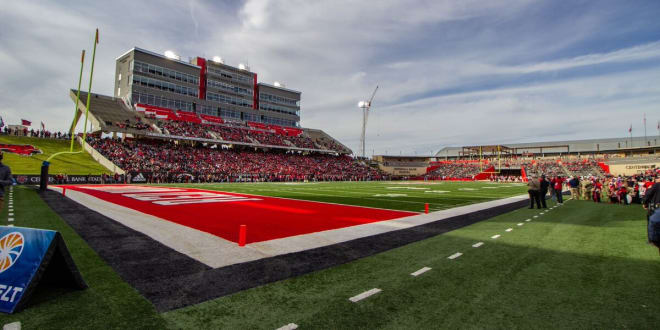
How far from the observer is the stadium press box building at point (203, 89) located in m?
53.5

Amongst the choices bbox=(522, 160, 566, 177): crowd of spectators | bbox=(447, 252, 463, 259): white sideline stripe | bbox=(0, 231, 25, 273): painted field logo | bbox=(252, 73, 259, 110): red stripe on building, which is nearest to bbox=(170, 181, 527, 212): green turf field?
bbox=(447, 252, 463, 259): white sideline stripe

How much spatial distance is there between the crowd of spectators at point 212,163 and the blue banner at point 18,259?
36651mm

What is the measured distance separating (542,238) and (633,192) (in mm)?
14558

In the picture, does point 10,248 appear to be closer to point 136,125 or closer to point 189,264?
point 189,264

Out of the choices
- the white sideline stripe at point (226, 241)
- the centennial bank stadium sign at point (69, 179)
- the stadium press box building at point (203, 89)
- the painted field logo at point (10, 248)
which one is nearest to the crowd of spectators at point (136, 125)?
the stadium press box building at point (203, 89)

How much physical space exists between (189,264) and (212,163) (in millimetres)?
45152

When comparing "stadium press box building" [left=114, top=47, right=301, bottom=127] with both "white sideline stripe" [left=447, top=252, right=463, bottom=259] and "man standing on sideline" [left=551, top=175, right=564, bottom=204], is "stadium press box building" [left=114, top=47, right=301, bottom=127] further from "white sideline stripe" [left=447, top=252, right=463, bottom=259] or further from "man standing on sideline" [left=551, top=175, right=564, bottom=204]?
"white sideline stripe" [left=447, top=252, right=463, bottom=259]

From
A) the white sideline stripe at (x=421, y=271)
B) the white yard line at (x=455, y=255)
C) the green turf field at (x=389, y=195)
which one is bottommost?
the white sideline stripe at (x=421, y=271)

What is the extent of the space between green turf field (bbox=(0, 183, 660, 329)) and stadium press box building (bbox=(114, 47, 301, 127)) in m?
57.0

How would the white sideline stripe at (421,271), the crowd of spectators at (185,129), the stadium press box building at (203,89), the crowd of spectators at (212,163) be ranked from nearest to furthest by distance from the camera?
the white sideline stripe at (421,271), the crowd of spectators at (212,163), the crowd of spectators at (185,129), the stadium press box building at (203,89)

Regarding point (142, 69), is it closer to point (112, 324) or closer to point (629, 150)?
point (112, 324)

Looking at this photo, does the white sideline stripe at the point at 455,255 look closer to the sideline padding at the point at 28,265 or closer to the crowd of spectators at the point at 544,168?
the sideline padding at the point at 28,265

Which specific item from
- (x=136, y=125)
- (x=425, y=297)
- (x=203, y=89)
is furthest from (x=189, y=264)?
(x=203, y=89)

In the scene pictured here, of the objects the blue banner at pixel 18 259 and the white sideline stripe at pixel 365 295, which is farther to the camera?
the white sideline stripe at pixel 365 295
